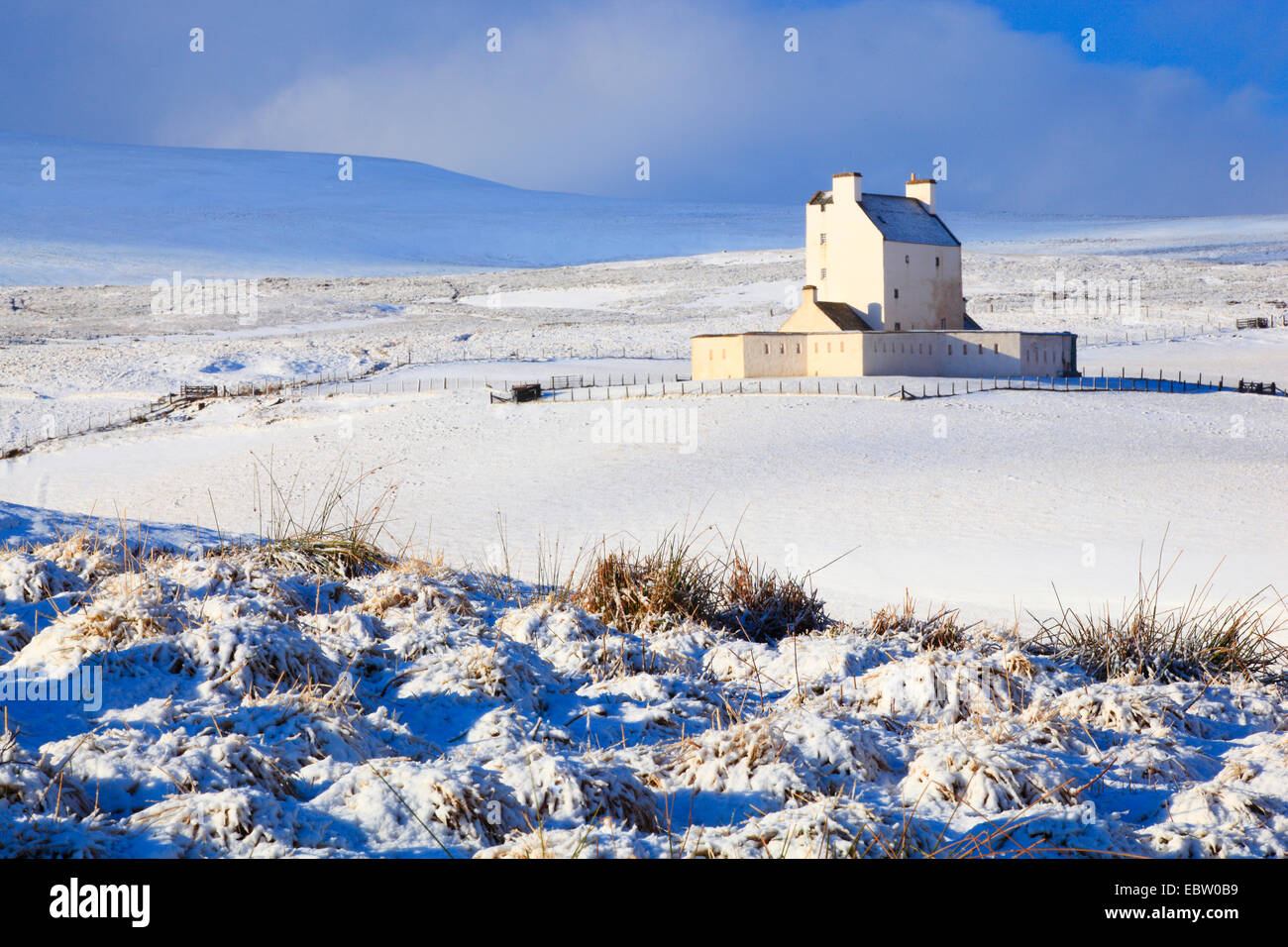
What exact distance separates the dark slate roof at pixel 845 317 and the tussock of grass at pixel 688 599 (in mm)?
39998

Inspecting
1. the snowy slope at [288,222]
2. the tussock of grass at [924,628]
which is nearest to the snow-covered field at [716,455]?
the tussock of grass at [924,628]

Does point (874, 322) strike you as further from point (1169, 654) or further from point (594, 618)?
point (594, 618)

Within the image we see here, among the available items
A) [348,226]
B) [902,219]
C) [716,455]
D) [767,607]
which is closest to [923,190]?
[902,219]

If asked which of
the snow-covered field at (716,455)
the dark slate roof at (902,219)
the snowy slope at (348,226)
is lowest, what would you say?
the snow-covered field at (716,455)

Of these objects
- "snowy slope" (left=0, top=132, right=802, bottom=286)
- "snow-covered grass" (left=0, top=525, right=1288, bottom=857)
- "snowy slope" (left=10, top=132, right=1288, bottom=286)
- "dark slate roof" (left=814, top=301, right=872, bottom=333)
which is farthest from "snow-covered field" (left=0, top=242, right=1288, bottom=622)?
"snowy slope" (left=10, top=132, right=1288, bottom=286)

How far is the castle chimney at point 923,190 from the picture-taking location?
53094mm

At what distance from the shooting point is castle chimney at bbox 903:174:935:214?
53.1 metres

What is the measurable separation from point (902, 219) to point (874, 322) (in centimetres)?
506

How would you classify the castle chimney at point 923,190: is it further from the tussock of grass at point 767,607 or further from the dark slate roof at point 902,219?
the tussock of grass at point 767,607

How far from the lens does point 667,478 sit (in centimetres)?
2733

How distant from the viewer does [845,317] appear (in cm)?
4831

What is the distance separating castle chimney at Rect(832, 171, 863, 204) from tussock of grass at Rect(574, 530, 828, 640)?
1688 inches
